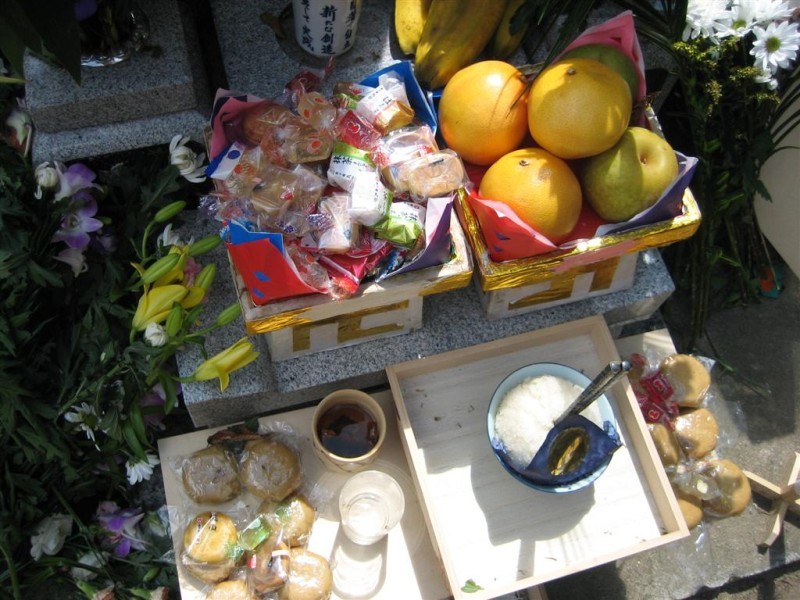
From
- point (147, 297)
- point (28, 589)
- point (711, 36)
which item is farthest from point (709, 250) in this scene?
point (28, 589)

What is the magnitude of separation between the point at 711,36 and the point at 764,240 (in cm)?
72

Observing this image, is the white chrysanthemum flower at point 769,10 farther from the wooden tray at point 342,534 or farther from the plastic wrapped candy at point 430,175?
the wooden tray at point 342,534

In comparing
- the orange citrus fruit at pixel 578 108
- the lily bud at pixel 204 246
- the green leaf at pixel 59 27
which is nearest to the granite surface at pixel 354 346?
the lily bud at pixel 204 246

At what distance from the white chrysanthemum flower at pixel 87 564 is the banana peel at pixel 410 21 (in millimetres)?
1381

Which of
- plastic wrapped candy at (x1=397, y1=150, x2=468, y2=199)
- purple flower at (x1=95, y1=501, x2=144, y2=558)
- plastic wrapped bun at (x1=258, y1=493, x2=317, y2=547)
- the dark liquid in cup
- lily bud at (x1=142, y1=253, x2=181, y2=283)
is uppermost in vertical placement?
plastic wrapped candy at (x1=397, y1=150, x2=468, y2=199)

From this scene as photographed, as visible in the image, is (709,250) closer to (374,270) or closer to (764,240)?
(764,240)

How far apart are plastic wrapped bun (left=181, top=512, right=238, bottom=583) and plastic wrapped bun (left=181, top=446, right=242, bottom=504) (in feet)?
0.20

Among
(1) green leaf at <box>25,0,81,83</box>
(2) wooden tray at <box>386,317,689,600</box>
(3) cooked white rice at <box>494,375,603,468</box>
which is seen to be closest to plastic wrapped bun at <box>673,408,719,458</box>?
(2) wooden tray at <box>386,317,689,600</box>

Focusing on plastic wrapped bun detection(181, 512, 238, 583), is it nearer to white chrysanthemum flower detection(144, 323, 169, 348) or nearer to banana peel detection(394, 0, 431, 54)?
white chrysanthemum flower detection(144, 323, 169, 348)

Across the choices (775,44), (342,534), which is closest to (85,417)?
(342,534)

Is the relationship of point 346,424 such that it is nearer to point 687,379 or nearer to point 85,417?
point 85,417

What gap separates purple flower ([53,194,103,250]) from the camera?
70.2 inches

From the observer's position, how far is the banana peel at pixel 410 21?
1985mm

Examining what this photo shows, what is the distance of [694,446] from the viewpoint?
206 centimetres
